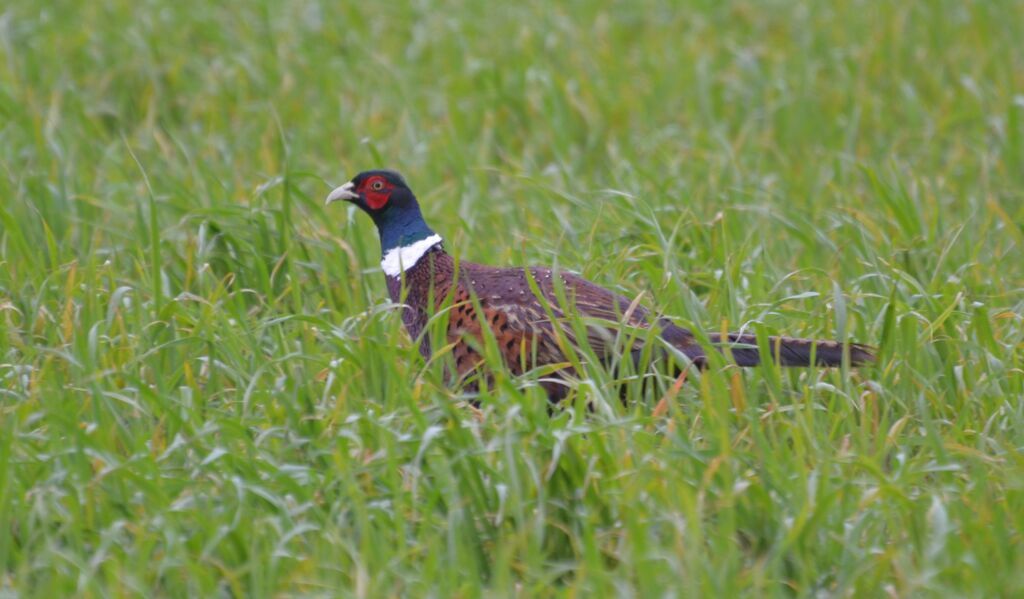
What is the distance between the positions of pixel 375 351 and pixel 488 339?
296 mm

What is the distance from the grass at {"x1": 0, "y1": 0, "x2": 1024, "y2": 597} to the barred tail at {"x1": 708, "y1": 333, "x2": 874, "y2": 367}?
7 cm

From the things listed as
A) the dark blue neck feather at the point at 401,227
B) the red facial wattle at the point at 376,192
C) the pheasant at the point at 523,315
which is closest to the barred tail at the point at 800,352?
the pheasant at the point at 523,315

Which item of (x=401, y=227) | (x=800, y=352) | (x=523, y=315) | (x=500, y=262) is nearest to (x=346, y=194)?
(x=401, y=227)

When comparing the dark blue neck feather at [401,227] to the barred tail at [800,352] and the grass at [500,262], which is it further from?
the barred tail at [800,352]

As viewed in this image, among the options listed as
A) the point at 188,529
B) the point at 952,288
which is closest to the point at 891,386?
the point at 952,288

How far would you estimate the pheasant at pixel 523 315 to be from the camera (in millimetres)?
3797

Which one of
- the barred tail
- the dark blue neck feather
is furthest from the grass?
the dark blue neck feather

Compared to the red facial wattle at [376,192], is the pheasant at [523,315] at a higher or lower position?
lower

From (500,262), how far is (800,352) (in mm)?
1321

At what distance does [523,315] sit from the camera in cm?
404

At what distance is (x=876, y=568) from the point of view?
117 inches

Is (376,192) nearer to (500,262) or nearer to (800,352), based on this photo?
(500,262)

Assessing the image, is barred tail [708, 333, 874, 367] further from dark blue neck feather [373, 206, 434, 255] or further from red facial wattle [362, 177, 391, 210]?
red facial wattle [362, 177, 391, 210]

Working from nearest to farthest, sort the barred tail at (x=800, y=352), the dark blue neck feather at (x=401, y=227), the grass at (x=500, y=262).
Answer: the grass at (x=500, y=262) < the barred tail at (x=800, y=352) < the dark blue neck feather at (x=401, y=227)
